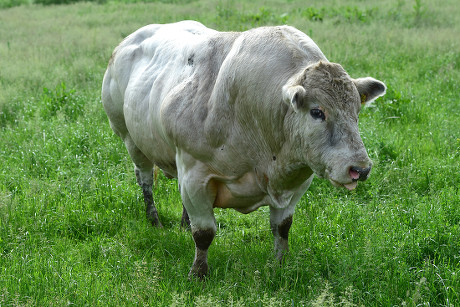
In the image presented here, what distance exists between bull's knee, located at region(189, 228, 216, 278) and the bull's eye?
145 cm

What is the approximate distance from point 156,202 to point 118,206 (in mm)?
488

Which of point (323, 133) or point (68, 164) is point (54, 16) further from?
point (323, 133)

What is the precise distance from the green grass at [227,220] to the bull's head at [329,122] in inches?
30.4

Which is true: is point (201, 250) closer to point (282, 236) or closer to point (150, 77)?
point (282, 236)

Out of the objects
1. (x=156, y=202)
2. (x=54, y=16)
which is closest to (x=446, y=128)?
(x=156, y=202)

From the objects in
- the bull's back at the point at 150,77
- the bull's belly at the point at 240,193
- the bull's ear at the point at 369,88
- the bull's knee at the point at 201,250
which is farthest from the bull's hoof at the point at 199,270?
the bull's ear at the point at 369,88

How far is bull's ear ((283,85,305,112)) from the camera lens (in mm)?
3184

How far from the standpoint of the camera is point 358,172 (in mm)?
3172

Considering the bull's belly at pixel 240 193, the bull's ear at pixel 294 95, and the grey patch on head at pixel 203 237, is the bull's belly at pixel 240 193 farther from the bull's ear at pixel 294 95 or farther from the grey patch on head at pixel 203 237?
the bull's ear at pixel 294 95

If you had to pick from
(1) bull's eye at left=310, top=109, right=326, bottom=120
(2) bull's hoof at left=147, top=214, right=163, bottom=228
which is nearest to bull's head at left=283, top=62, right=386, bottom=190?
(1) bull's eye at left=310, top=109, right=326, bottom=120

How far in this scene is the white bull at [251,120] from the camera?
3289mm

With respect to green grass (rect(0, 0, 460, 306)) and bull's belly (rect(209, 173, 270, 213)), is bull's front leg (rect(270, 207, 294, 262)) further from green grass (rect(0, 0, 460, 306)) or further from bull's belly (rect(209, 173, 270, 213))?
bull's belly (rect(209, 173, 270, 213))

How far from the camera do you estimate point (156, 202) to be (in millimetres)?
5984

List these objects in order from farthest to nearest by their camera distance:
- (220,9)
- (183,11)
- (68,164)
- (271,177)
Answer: (183,11)
(220,9)
(68,164)
(271,177)
